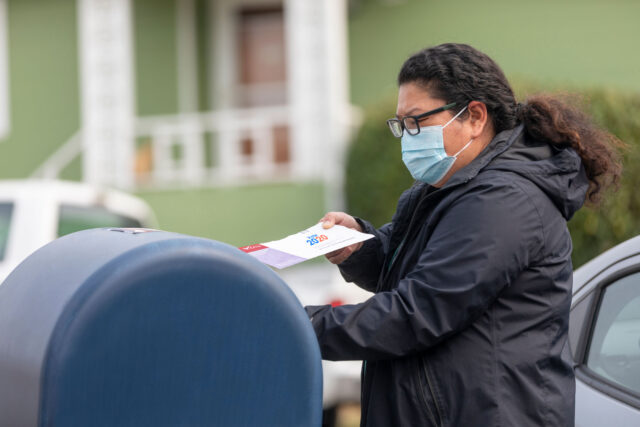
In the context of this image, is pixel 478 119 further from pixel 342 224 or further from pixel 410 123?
pixel 342 224

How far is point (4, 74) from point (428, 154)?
11.3m

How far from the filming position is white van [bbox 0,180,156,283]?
18.9ft

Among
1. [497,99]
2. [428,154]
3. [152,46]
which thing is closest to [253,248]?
[428,154]

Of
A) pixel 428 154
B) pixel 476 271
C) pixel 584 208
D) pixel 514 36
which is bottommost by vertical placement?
pixel 584 208

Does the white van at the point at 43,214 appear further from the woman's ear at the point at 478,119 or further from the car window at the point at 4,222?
the woman's ear at the point at 478,119

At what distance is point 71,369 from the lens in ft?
5.99

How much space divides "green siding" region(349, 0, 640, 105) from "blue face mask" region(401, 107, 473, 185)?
8442 millimetres

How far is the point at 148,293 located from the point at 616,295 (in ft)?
5.24

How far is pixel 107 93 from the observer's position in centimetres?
1117

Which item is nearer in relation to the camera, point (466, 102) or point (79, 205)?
point (466, 102)

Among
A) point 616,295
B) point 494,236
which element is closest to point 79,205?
point 616,295

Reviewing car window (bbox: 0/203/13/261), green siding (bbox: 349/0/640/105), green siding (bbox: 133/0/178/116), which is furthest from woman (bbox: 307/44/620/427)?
green siding (bbox: 133/0/178/116)

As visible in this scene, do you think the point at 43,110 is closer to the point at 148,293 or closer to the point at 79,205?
the point at 79,205

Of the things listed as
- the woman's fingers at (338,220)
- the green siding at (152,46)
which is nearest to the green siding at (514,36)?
the green siding at (152,46)
